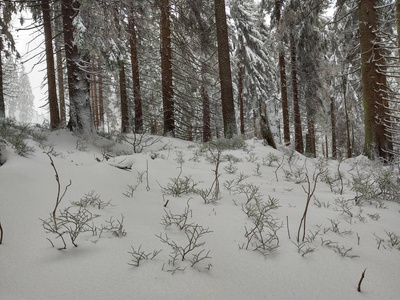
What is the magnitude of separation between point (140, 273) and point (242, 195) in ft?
5.55

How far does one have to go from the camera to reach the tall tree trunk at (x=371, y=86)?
7129 millimetres

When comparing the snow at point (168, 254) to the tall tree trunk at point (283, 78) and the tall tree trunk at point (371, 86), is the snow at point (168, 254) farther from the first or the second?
the tall tree trunk at point (283, 78)

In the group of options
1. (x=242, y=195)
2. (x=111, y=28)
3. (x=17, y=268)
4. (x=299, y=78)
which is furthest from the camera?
(x=299, y=78)

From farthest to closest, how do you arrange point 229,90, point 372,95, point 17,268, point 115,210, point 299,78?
point 299,78 → point 229,90 → point 372,95 → point 115,210 → point 17,268

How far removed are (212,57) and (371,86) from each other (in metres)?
6.07

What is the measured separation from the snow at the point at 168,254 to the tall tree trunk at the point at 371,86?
5269 millimetres

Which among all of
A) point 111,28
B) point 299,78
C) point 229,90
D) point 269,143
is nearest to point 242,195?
point 269,143

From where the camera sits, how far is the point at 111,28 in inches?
242

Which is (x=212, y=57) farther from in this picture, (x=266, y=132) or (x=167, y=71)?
(x=266, y=132)

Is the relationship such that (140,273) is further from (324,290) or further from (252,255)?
(324,290)

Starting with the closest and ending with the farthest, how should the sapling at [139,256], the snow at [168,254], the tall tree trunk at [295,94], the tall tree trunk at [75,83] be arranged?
the snow at [168,254], the sapling at [139,256], the tall tree trunk at [75,83], the tall tree trunk at [295,94]

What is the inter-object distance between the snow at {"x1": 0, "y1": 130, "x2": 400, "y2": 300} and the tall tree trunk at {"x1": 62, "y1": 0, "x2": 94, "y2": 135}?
425 centimetres

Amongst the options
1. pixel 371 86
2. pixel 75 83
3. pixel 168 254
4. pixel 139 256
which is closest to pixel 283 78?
pixel 371 86

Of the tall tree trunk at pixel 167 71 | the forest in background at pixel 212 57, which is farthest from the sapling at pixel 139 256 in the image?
the tall tree trunk at pixel 167 71
